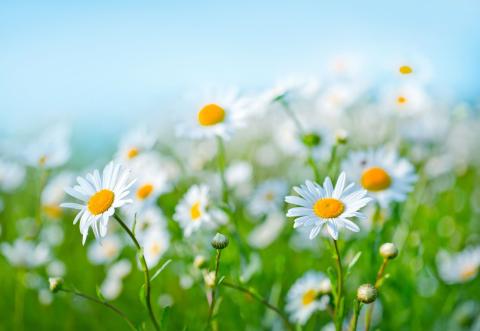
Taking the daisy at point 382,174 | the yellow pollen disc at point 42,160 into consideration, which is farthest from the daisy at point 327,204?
the yellow pollen disc at point 42,160

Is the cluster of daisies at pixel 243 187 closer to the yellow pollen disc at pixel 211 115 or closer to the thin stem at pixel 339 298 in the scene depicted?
the yellow pollen disc at pixel 211 115

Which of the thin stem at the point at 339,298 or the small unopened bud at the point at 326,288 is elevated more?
the thin stem at the point at 339,298

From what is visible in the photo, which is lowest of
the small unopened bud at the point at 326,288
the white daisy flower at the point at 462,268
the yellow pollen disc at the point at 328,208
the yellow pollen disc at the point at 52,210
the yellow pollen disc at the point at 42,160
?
the yellow pollen disc at the point at 52,210

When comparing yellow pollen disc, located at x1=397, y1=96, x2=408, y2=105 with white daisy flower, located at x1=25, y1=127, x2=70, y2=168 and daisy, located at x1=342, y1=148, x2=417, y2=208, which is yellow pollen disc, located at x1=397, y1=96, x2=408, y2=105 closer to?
daisy, located at x1=342, y1=148, x2=417, y2=208

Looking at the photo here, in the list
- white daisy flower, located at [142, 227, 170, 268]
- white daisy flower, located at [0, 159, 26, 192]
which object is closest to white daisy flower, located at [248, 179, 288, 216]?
white daisy flower, located at [142, 227, 170, 268]

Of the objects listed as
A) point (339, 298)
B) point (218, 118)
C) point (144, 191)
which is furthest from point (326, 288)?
point (144, 191)

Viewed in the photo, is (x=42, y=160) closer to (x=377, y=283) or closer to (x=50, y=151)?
(x=50, y=151)

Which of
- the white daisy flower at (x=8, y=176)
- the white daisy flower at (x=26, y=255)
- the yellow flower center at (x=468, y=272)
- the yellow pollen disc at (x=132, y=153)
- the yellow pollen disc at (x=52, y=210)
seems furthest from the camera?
the yellow pollen disc at (x=52, y=210)

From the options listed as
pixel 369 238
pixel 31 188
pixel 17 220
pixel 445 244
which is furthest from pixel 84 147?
pixel 369 238

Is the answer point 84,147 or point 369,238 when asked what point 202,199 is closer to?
point 369,238
